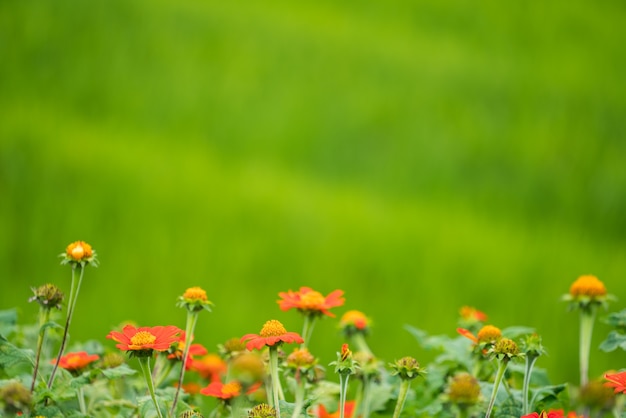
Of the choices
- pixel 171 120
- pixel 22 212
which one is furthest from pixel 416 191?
pixel 22 212

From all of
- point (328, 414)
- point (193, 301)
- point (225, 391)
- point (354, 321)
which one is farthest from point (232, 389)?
point (354, 321)

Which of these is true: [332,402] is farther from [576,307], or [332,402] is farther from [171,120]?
[171,120]

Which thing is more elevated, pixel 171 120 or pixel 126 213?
pixel 171 120

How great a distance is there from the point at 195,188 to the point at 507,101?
1.55 meters

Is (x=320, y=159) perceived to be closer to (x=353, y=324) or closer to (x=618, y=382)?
(x=353, y=324)

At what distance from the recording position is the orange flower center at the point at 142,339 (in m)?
0.69

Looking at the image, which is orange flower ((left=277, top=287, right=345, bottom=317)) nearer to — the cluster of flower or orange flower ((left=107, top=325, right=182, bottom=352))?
the cluster of flower

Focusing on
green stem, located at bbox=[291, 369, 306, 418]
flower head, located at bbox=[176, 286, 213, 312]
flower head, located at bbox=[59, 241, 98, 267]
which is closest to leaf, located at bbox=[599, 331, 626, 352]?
green stem, located at bbox=[291, 369, 306, 418]

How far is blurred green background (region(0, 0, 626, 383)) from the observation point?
2.14 m

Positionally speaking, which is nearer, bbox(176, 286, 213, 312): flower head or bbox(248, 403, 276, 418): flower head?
bbox(248, 403, 276, 418): flower head

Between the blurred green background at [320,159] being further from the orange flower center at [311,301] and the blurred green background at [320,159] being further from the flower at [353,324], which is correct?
the orange flower center at [311,301]

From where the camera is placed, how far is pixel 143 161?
100 inches

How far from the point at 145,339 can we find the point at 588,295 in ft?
2.06

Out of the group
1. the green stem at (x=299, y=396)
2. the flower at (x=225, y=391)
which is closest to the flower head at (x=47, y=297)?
the flower at (x=225, y=391)
